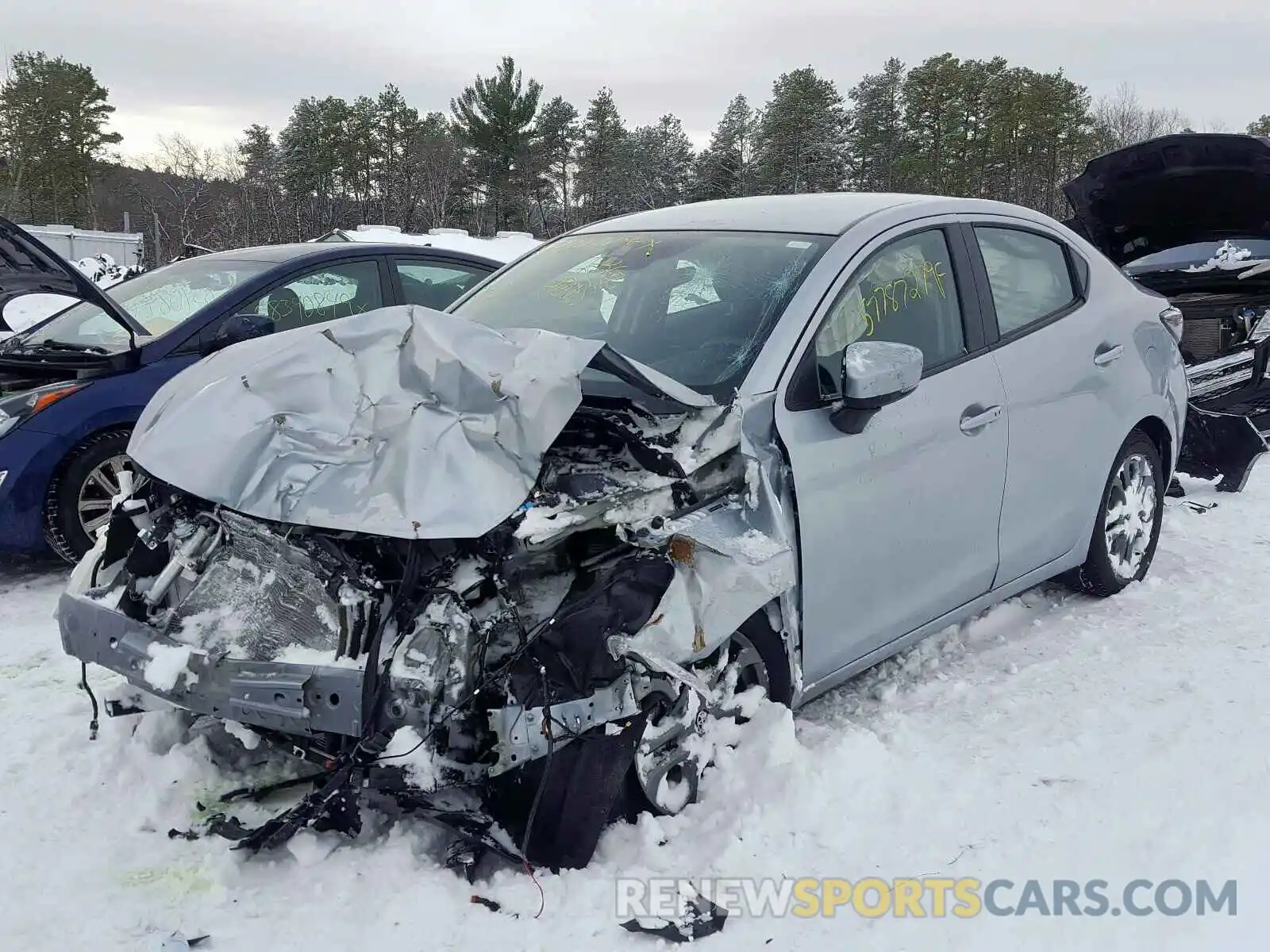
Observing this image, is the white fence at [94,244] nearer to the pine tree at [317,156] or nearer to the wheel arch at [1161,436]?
the pine tree at [317,156]

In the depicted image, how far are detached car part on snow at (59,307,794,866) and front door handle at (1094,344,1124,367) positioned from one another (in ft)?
7.09

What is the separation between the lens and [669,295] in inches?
141

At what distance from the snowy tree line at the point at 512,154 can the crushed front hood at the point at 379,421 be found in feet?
135

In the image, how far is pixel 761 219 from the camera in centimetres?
376

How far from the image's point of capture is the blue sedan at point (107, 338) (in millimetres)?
4719

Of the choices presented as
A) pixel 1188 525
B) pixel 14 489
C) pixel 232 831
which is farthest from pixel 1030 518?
pixel 14 489

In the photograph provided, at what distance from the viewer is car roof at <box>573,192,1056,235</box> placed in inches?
143

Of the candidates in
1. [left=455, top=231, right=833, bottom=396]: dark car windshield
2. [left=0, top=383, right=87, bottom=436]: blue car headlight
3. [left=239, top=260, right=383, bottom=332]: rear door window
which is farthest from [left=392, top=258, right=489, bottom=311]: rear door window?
[left=455, top=231, right=833, bottom=396]: dark car windshield

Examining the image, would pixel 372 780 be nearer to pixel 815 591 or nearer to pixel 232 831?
pixel 232 831

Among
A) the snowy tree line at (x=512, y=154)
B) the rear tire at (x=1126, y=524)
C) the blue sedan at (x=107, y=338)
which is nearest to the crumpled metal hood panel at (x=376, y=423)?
the blue sedan at (x=107, y=338)

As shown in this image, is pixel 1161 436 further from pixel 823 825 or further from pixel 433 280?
pixel 433 280

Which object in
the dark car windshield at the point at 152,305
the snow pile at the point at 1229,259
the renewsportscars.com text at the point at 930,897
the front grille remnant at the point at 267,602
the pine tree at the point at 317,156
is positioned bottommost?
the renewsportscars.com text at the point at 930,897

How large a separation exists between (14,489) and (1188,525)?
6.33 meters

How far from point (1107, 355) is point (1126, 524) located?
869mm
